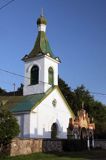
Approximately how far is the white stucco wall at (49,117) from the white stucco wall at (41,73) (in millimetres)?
1580

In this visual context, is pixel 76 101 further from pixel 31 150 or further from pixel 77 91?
pixel 31 150

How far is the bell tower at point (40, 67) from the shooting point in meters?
42.5

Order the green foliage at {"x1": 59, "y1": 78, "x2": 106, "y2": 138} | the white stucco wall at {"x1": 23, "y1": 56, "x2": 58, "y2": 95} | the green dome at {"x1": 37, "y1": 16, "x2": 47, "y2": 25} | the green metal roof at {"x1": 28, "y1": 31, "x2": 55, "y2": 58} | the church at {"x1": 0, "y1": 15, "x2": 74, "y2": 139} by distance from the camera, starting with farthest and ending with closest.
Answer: the green foliage at {"x1": 59, "y1": 78, "x2": 106, "y2": 138} → the green dome at {"x1": 37, "y1": 16, "x2": 47, "y2": 25} → the green metal roof at {"x1": 28, "y1": 31, "x2": 55, "y2": 58} → the white stucco wall at {"x1": 23, "y1": 56, "x2": 58, "y2": 95} → the church at {"x1": 0, "y1": 15, "x2": 74, "y2": 139}

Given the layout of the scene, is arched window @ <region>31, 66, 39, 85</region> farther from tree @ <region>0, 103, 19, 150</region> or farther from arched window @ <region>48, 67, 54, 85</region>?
tree @ <region>0, 103, 19, 150</region>

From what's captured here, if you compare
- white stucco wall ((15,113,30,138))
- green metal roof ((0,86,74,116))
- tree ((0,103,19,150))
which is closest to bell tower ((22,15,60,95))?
green metal roof ((0,86,74,116))

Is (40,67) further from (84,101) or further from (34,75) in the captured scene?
(84,101)

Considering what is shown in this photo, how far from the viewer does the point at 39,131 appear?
128ft

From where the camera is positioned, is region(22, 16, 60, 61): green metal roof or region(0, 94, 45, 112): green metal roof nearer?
region(0, 94, 45, 112): green metal roof

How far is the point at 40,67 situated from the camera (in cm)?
4306

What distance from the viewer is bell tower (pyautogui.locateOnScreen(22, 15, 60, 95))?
1674 inches

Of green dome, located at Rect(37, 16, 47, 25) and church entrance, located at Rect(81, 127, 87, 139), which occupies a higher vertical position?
green dome, located at Rect(37, 16, 47, 25)

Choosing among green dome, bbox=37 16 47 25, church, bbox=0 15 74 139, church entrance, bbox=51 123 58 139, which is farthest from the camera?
green dome, bbox=37 16 47 25

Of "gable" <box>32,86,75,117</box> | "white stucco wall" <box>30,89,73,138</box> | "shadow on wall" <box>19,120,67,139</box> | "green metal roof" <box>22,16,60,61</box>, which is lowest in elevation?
"shadow on wall" <box>19,120,67,139</box>

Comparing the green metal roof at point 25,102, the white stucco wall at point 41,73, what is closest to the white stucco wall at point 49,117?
the green metal roof at point 25,102
